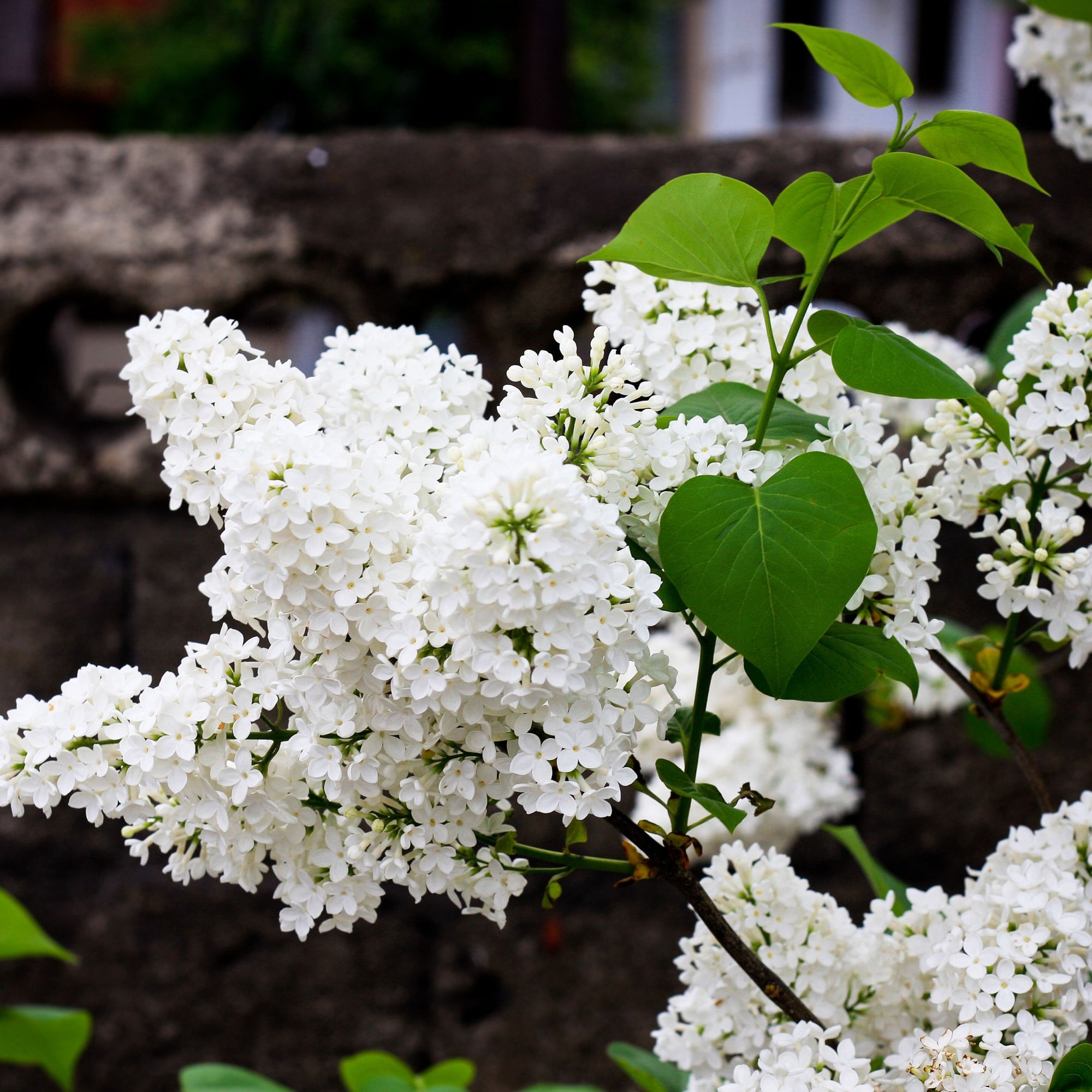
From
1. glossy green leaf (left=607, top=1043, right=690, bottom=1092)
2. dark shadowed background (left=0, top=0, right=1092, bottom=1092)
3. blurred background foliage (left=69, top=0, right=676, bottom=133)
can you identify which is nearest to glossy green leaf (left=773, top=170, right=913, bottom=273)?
glossy green leaf (left=607, top=1043, right=690, bottom=1092)

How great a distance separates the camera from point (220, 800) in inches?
19.3

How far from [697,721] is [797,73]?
3727mm

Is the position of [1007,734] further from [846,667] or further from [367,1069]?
[367,1069]

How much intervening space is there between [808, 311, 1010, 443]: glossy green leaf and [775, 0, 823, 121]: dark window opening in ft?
11.7

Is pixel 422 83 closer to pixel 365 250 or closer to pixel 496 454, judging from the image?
pixel 365 250

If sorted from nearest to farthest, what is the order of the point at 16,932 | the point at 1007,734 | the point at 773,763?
the point at 1007,734, the point at 16,932, the point at 773,763

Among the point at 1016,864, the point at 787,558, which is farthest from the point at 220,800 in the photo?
the point at 1016,864

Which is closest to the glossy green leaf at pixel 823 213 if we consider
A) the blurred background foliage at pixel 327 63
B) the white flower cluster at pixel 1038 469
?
the white flower cluster at pixel 1038 469

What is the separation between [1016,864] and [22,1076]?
1.54m

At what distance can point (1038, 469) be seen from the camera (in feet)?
1.92

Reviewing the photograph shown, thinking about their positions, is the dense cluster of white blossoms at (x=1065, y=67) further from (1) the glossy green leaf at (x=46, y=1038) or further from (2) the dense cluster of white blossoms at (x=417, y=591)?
(1) the glossy green leaf at (x=46, y=1038)

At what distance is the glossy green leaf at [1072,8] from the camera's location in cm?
79

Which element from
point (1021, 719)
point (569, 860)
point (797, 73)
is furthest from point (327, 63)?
point (569, 860)

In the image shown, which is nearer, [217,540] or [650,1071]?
[650,1071]
